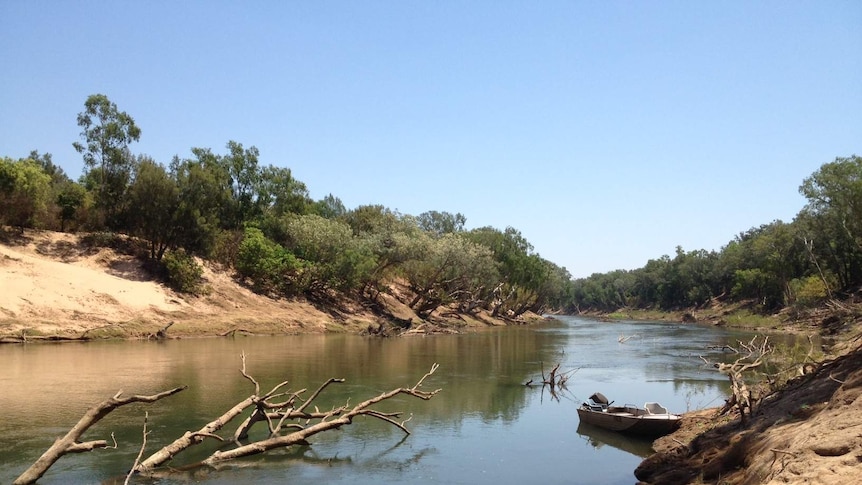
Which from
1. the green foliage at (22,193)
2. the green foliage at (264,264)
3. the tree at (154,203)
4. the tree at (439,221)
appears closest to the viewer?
the green foliage at (22,193)

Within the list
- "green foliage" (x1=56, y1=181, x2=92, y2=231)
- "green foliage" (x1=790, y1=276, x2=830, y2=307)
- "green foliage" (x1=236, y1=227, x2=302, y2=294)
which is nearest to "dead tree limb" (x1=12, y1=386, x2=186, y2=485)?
"green foliage" (x1=236, y1=227, x2=302, y2=294)

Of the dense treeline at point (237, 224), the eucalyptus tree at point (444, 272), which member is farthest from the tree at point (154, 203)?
the eucalyptus tree at point (444, 272)

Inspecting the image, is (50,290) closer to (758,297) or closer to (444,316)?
(444,316)

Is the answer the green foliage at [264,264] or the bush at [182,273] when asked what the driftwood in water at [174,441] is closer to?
the bush at [182,273]

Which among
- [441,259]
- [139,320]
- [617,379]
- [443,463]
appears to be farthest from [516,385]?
[441,259]

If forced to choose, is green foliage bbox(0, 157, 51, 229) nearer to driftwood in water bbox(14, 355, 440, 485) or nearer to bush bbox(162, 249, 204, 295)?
bush bbox(162, 249, 204, 295)

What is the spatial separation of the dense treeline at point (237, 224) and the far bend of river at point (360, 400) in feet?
55.6

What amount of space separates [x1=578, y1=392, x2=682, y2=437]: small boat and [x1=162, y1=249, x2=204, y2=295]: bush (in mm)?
41069

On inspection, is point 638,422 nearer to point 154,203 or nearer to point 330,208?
point 154,203

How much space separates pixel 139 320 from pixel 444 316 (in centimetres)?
4520

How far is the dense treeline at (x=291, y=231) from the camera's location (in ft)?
181

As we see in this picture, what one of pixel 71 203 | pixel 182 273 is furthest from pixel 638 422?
pixel 71 203

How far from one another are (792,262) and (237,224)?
236 ft

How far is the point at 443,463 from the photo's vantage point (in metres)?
16.9
